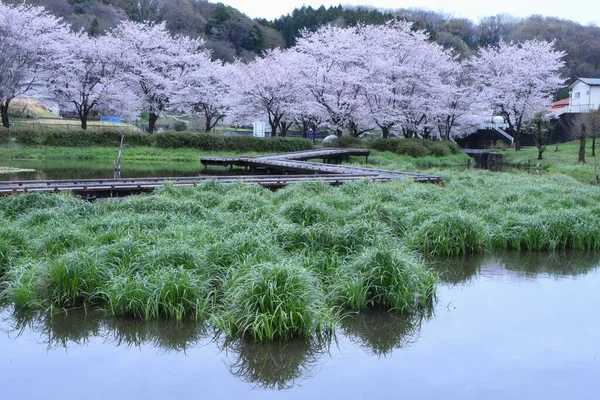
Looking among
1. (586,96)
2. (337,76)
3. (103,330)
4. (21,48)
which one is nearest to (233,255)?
(103,330)

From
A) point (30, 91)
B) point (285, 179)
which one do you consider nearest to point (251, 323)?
point (285, 179)

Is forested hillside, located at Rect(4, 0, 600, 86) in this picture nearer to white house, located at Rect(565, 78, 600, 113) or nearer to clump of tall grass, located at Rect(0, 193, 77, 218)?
white house, located at Rect(565, 78, 600, 113)

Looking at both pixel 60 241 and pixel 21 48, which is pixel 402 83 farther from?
pixel 60 241

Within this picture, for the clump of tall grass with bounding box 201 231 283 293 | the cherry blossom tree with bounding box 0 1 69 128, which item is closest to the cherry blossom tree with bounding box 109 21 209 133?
the cherry blossom tree with bounding box 0 1 69 128

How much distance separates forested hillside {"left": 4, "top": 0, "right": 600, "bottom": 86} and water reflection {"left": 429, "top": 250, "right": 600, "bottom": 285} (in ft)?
151

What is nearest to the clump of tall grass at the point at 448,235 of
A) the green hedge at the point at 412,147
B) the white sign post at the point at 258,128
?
the green hedge at the point at 412,147

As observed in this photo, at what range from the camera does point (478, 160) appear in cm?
3747

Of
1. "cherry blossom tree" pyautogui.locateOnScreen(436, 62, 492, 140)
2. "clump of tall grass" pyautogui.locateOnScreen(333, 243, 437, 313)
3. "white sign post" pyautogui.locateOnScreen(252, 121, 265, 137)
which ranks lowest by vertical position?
"clump of tall grass" pyautogui.locateOnScreen(333, 243, 437, 313)

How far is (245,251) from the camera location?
7.09 m

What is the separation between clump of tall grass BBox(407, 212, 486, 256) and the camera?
364 inches

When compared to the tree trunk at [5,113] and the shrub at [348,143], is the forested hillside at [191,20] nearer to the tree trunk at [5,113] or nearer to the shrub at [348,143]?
the tree trunk at [5,113]

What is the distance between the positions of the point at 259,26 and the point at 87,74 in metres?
35.0

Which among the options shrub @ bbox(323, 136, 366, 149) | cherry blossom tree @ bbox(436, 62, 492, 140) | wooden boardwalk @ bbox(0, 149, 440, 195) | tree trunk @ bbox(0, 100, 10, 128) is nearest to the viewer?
wooden boardwalk @ bbox(0, 149, 440, 195)

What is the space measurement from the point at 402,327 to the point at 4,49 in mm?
30047
